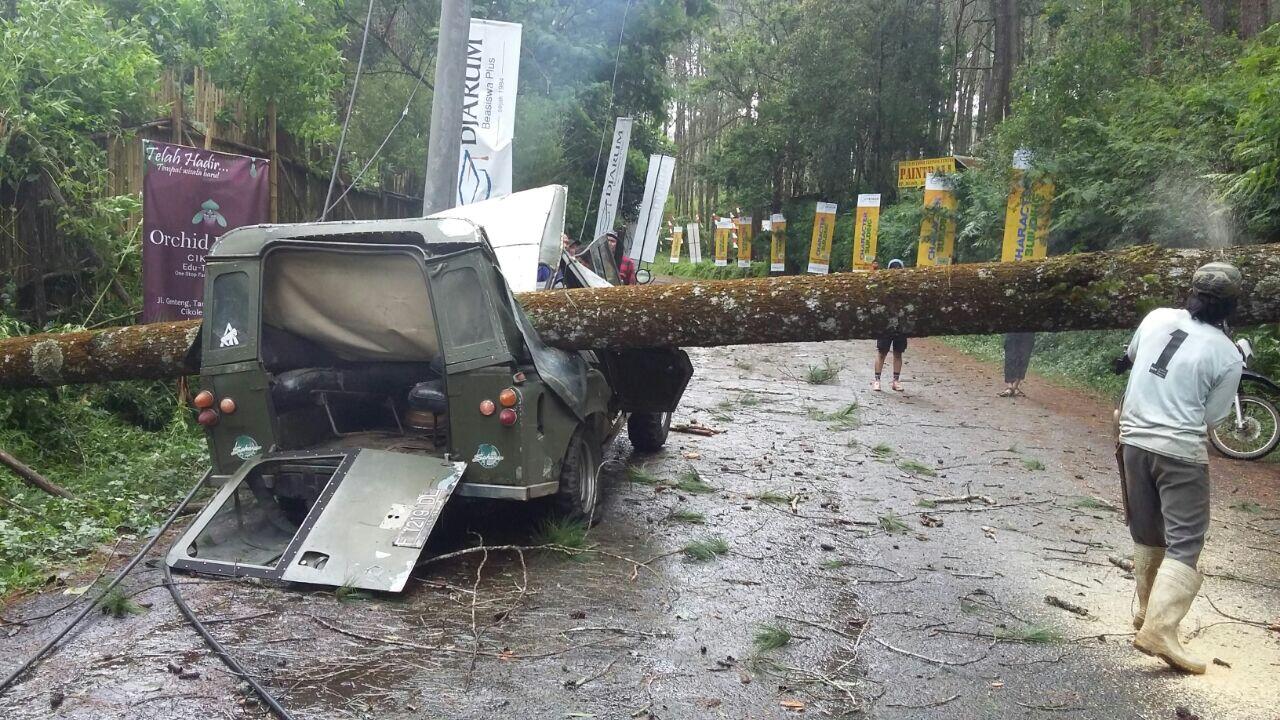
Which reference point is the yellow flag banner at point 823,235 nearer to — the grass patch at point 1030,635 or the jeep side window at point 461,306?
the jeep side window at point 461,306

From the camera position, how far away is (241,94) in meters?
11.2

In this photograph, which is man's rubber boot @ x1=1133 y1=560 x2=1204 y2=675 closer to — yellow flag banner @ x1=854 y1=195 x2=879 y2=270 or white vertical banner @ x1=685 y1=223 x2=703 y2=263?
yellow flag banner @ x1=854 y1=195 x2=879 y2=270

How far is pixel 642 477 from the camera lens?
8.72 meters

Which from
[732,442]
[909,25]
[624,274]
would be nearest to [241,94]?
[624,274]

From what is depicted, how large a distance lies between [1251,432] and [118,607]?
1038 centimetres

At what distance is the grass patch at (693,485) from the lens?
837 centimetres

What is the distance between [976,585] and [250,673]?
4132mm

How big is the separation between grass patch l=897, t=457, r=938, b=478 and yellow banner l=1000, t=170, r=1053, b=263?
10626 mm

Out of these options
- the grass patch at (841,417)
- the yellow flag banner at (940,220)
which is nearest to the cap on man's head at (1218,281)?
the grass patch at (841,417)

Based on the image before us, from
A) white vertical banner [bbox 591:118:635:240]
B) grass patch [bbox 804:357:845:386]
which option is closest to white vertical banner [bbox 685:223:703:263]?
white vertical banner [bbox 591:118:635:240]

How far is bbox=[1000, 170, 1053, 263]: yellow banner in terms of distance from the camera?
19.0 metres

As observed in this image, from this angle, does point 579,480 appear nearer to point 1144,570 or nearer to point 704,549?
point 704,549

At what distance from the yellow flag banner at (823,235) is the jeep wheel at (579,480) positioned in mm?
26501

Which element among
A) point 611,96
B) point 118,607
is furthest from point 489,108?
point 611,96
